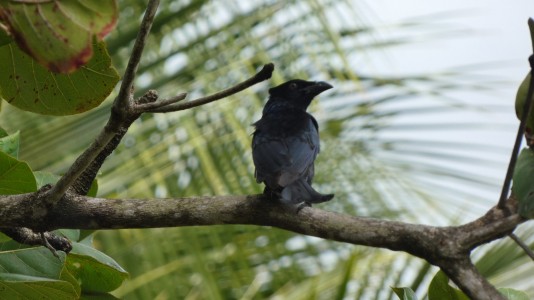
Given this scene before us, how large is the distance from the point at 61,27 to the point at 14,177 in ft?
1.83

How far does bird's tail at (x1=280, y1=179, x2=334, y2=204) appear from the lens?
2.14 metres

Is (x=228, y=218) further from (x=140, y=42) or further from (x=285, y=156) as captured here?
(x=285, y=156)

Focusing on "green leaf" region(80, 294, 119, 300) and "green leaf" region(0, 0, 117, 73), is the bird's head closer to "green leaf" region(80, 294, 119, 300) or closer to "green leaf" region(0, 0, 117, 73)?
"green leaf" region(80, 294, 119, 300)

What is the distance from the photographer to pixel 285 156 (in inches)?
114

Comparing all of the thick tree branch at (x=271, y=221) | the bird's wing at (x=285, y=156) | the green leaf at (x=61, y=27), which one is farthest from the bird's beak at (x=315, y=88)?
the green leaf at (x=61, y=27)

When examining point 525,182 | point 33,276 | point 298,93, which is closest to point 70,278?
point 33,276

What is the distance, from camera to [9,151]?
1.99m

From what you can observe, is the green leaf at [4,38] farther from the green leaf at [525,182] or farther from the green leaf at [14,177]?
the green leaf at [525,182]

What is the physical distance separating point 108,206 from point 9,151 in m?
0.36

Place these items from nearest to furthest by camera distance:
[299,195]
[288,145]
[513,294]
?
1. [513,294]
2. [299,195]
3. [288,145]

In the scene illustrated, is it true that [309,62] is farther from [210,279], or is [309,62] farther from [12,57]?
[12,57]

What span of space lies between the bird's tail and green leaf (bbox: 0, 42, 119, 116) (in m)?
0.47

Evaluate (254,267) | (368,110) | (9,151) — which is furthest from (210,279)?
(9,151)

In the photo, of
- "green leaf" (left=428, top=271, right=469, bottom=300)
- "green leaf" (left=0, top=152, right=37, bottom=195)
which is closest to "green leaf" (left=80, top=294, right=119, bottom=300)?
"green leaf" (left=0, top=152, right=37, bottom=195)
